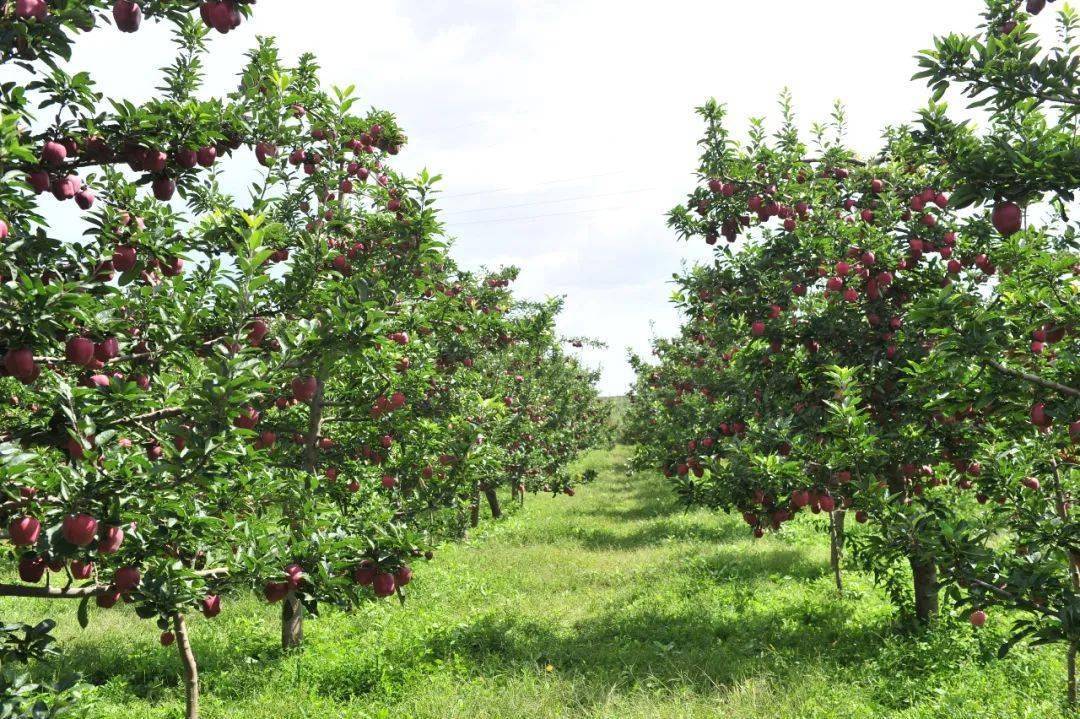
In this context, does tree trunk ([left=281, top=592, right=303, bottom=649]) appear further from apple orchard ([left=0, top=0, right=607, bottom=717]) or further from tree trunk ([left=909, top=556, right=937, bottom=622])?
tree trunk ([left=909, top=556, right=937, bottom=622])

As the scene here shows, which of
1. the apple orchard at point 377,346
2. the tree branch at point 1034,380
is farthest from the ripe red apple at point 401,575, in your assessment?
the tree branch at point 1034,380

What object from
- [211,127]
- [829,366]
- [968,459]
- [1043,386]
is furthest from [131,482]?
[968,459]

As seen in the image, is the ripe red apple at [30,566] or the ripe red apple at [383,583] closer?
the ripe red apple at [30,566]

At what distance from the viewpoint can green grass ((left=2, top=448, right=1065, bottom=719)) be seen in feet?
21.1

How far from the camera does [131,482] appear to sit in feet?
9.46

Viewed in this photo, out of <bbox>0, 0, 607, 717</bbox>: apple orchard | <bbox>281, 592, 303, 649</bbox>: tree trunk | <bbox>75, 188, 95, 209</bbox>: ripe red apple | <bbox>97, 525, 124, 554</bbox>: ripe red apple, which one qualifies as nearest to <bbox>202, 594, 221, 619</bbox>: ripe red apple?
<bbox>0, 0, 607, 717</bbox>: apple orchard

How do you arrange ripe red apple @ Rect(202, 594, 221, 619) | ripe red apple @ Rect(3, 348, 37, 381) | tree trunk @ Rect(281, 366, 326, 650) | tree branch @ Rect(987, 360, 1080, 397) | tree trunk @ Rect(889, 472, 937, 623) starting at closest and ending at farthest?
ripe red apple @ Rect(3, 348, 37, 381), ripe red apple @ Rect(202, 594, 221, 619), tree branch @ Rect(987, 360, 1080, 397), tree trunk @ Rect(889, 472, 937, 623), tree trunk @ Rect(281, 366, 326, 650)

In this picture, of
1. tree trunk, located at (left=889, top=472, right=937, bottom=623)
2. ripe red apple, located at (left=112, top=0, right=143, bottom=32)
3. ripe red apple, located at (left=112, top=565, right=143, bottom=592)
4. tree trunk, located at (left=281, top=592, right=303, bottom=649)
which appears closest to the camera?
ripe red apple, located at (left=112, top=565, right=143, bottom=592)

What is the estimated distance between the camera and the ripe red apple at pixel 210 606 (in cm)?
347

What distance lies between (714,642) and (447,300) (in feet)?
17.8

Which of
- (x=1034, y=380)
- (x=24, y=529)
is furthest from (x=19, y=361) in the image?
(x=1034, y=380)

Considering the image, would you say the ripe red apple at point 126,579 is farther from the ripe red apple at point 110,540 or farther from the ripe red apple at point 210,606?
the ripe red apple at point 210,606

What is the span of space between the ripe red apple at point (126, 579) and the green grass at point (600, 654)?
4.21 meters

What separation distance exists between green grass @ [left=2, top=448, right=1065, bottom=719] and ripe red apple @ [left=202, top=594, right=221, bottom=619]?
3.48 metres
